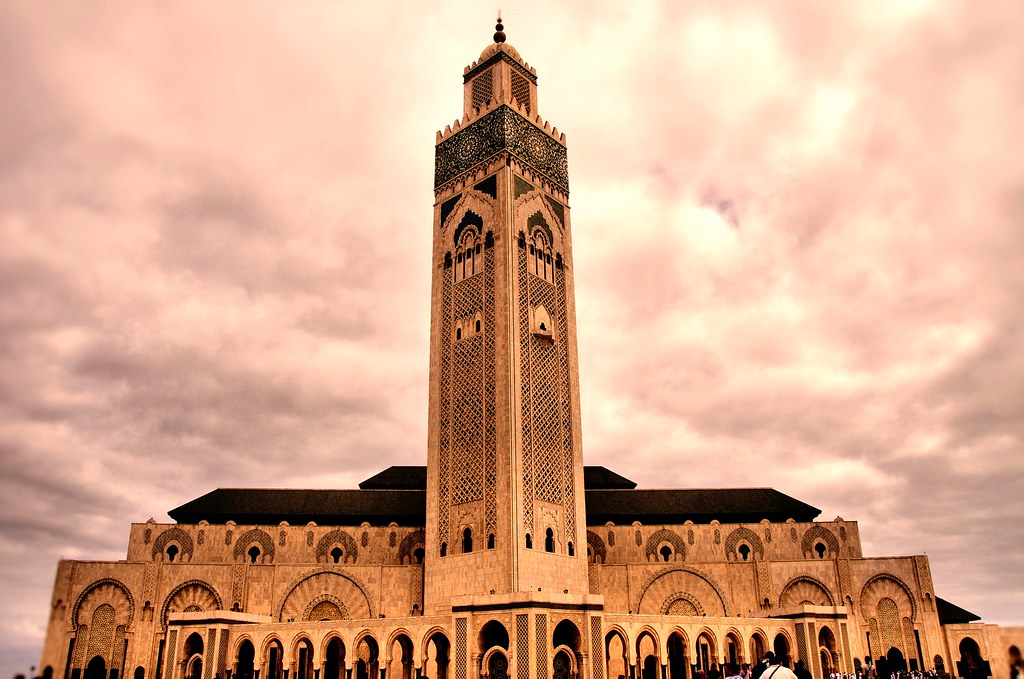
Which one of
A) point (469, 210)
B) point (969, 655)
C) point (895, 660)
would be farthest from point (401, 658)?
point (969, 655)

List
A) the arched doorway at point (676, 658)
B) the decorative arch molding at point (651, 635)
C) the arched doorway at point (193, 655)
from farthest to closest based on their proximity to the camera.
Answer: the arched doorway at point (676, 658) < the arched doorway at point (193, 655) < the decorative arch molding at point (651, 635)

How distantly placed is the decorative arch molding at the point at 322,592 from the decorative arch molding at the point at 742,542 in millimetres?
13864

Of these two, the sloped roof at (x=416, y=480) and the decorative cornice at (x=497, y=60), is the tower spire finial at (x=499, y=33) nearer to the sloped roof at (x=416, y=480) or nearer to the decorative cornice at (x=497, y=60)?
the decorative cornice at (x=497, y=60)

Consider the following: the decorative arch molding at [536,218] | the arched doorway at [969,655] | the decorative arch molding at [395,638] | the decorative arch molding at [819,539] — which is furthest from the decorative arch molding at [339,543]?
the arched doorway at [969,655]

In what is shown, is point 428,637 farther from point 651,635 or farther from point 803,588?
point 803,588

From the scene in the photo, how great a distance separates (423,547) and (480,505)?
20.5 ft

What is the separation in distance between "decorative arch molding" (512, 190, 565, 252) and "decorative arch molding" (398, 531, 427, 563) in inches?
477

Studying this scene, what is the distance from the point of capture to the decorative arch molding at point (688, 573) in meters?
30.1

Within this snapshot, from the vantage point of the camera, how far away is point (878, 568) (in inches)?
1203

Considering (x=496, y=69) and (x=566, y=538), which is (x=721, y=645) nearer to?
(x=566, y=538)

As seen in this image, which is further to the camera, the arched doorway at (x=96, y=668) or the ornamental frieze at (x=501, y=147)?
the ornamental frieze at (x=501, y=147)

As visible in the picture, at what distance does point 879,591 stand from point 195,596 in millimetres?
25317

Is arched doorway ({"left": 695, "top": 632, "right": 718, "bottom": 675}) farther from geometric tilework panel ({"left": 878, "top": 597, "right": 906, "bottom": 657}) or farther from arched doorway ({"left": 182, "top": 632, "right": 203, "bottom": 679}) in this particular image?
arched doorway ({"left": 182, "top": 632, "right": 203, "bottom": 679})

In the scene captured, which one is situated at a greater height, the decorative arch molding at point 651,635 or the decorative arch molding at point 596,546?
the decorative arch molding at point 596,546
